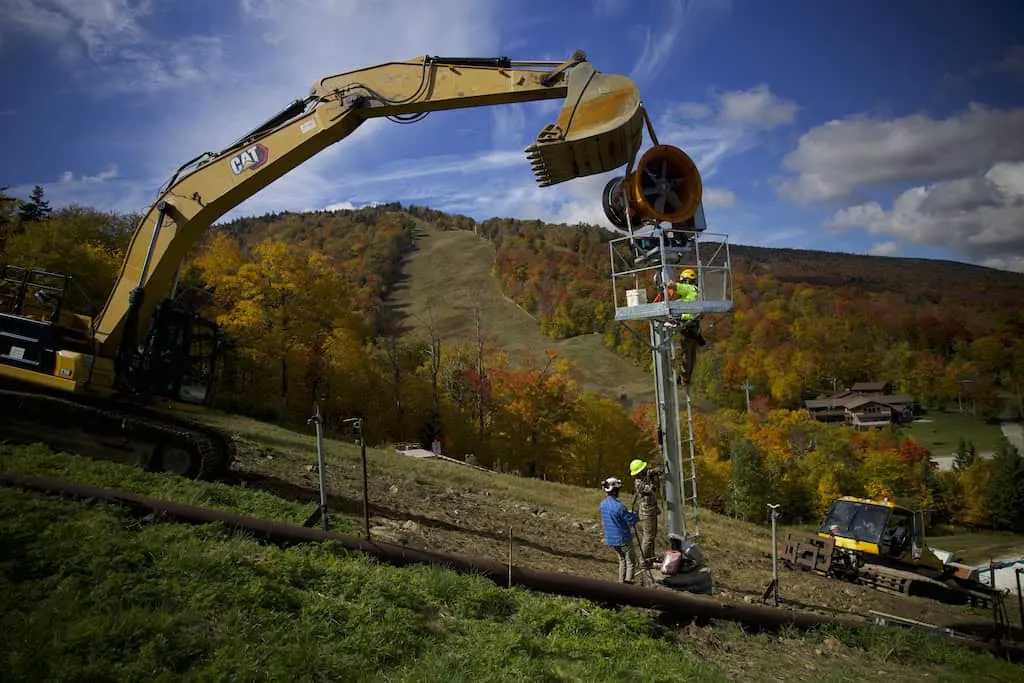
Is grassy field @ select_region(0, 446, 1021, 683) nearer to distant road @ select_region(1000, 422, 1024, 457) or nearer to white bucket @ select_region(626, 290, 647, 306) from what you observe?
white bucket @ select_region(626, 290, 647, 306)

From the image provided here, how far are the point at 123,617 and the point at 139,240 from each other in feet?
25.6

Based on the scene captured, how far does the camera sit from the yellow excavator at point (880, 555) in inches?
568

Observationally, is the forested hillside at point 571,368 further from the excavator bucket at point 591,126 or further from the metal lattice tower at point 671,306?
the excavator bucket at point 591,126

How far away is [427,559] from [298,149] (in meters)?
7.00

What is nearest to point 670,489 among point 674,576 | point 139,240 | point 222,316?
point 674,576

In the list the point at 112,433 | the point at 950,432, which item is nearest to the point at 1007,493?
the point at 950,432

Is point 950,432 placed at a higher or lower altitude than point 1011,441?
higher

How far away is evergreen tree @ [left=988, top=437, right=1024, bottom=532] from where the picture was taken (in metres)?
62.2

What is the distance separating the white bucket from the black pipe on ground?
4358 millimetres

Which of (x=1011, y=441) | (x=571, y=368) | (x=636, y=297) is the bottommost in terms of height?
(x=1011, y=441)

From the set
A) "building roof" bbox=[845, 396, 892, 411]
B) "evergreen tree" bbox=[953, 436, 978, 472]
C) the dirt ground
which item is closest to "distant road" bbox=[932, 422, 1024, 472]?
"evergreen tree" bbox=[953, 436, 978, 472]

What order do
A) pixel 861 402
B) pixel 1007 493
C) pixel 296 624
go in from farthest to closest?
1. pixel 861 402
2. pixel 1007 493
3. pixel 296 624

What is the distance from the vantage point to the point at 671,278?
10156 millimetres

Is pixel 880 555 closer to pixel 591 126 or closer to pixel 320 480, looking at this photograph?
pixel 591 126
